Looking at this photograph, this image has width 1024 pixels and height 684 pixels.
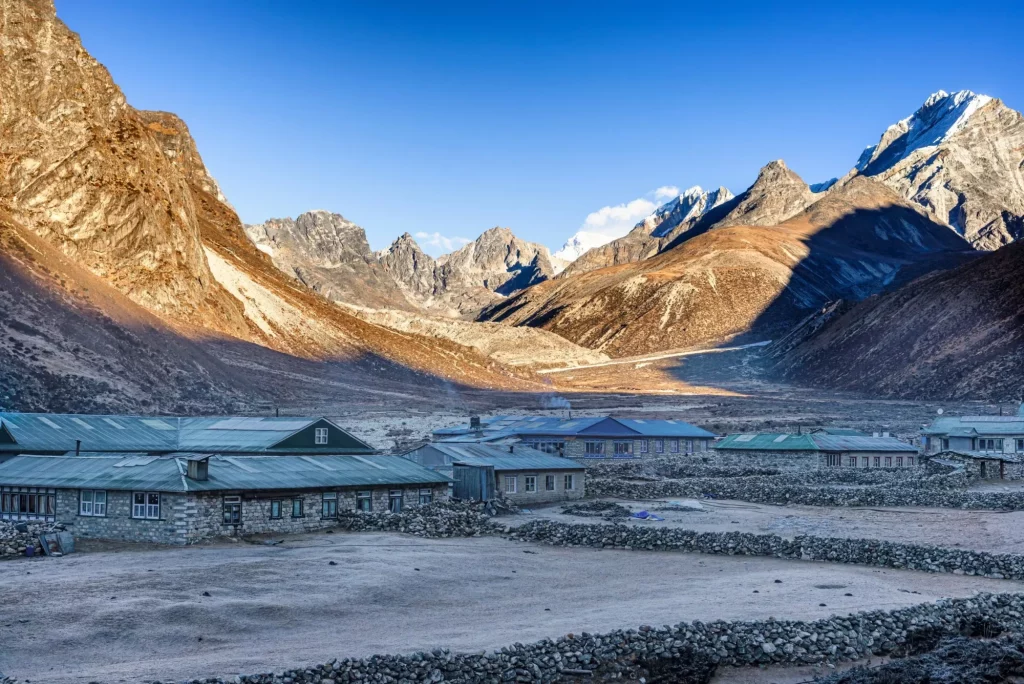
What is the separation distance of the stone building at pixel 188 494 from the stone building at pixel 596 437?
28695 mm

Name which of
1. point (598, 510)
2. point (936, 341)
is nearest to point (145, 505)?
point (598, 510)

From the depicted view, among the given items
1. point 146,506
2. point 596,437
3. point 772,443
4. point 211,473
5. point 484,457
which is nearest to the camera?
point 146,506

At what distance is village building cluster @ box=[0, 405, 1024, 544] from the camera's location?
35.8m

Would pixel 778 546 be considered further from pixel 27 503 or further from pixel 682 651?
pixel 27 503

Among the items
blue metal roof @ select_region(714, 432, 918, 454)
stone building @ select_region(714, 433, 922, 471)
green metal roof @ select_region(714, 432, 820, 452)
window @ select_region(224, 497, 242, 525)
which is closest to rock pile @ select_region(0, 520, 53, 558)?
window @ select_region(224, 497, 242, 525)

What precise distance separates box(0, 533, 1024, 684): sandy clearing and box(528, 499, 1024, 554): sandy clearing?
7.35 metres

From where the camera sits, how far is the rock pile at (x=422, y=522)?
39.0 m

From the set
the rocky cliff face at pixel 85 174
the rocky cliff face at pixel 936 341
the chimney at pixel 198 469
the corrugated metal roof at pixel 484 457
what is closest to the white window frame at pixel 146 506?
the chimney at pixel 198 469

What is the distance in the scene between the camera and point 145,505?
116 feet

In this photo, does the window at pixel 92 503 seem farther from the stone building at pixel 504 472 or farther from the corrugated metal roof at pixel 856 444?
the corrugated metal roof at pixel 856 444

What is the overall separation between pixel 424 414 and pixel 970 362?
2852 inches

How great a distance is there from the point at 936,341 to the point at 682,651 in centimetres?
13646

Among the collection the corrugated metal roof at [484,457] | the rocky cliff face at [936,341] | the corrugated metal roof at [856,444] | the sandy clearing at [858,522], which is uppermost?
the rocky cliff face at [936,341]

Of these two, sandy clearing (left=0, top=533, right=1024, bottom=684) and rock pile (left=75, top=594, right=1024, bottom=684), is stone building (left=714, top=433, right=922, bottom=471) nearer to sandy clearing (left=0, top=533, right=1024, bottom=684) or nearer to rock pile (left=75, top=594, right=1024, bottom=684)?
sandy clearing (left=0, top=533, right=1024, bottom=684)
